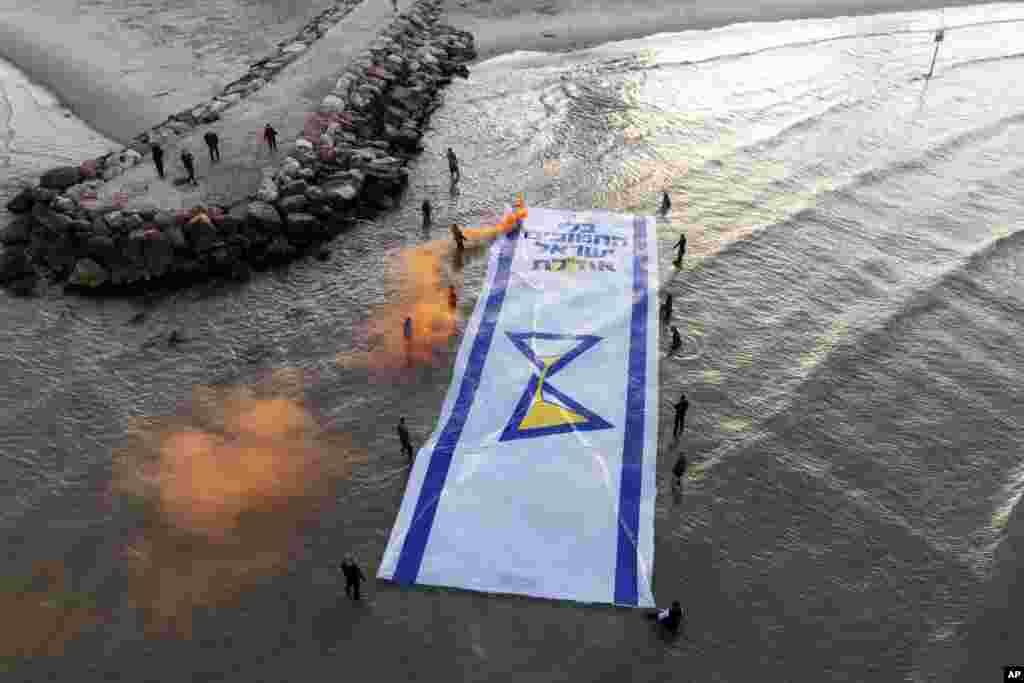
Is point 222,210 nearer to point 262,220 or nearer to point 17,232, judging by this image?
point 262,220

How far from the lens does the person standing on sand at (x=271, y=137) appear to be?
34.1 meters

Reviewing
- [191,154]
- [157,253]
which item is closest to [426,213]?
[191,154]

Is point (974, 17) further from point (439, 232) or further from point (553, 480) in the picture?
point (553, 480)

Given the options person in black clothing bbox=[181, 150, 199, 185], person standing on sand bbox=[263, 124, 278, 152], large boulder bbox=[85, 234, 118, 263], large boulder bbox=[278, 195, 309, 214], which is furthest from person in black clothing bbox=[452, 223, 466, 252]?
large boulder bbox=[85, 234, 118, 263]

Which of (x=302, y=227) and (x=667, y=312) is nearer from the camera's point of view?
(x=667, y=312)

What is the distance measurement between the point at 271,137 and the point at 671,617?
26.2 m

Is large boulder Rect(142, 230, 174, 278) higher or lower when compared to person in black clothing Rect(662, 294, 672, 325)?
higher

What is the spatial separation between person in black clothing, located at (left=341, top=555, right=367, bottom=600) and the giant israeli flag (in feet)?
2.53

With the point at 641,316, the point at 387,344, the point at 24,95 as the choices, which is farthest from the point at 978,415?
the point at 24,95

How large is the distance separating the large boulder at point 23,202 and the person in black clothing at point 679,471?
2810 cm

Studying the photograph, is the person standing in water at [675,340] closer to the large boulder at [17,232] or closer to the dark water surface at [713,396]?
the dark water surface at [713,396]

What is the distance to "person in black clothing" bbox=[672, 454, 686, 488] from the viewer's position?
21359 millimetres

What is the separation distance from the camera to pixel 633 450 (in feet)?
74.1

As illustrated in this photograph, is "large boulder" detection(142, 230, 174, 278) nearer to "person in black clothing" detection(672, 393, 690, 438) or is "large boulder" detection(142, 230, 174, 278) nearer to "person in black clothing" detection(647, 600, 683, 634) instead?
"person in black clothing" detection(672, 393, 690, 438)
